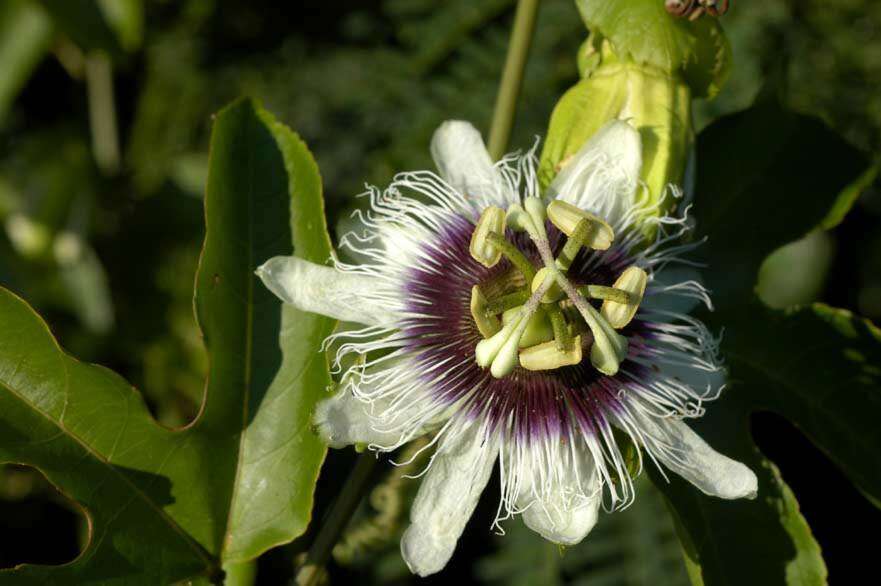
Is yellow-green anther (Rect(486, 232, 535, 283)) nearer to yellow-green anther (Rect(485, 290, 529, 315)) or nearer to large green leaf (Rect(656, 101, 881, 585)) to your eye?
yellow-green anther (Rect(485, 290, 529, 315))

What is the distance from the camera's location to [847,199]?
1.50m

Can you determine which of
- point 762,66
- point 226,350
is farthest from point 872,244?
point 226,350

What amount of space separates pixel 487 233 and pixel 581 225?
0.36ft

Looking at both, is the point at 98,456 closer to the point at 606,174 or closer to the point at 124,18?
the point at 606,174

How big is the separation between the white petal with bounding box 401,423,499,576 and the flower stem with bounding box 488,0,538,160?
1.38 feet

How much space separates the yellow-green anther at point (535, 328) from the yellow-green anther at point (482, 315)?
2 centimetres

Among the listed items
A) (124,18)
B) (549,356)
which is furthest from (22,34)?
(549,356)

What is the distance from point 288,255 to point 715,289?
60 cm

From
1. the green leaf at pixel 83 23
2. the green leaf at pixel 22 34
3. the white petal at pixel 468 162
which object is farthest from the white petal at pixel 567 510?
the green leaf at pixel 22 34

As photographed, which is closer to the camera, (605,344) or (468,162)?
(605,344)

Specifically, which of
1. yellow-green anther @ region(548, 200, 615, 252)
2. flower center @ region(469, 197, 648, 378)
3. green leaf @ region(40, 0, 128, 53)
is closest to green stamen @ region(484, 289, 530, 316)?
flower center @ region(469, 197, 648, 378)

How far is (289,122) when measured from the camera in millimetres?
2775

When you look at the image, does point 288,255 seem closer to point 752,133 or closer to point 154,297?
point 752,133

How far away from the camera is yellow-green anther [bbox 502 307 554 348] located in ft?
4.09
